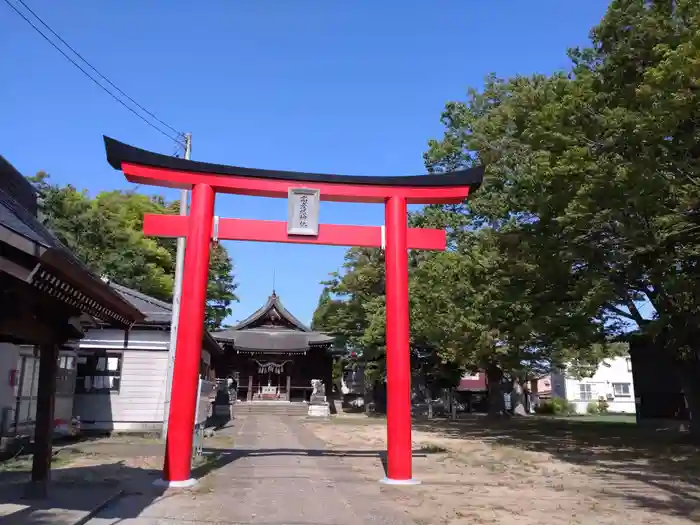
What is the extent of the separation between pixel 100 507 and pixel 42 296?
2.95m

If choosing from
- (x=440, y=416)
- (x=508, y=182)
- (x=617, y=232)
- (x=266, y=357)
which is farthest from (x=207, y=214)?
(x=266, y=357)

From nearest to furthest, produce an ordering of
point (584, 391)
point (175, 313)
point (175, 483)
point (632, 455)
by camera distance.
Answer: point (175, 483), point (632, 455), point (175, 313), point (584, 391)

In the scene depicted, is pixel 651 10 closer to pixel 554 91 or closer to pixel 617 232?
pixel 554 91

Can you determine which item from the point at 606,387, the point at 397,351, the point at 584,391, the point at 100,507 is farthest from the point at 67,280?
the point at 606,387

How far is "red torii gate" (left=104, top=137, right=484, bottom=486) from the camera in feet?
32.2

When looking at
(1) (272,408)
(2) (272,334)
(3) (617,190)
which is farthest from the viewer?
(2) (272,334)

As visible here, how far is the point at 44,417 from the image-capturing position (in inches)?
311

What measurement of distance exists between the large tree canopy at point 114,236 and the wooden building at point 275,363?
521 cm

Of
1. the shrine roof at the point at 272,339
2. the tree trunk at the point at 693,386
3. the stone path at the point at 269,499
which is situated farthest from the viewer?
the shrine roof at the point at 272,339

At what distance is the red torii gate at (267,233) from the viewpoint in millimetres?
9828

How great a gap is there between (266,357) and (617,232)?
96.4ft

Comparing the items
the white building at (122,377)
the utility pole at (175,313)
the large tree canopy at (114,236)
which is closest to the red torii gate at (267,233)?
the utility pole at (175,313)

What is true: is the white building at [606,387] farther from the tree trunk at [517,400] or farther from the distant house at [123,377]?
the distant house at [123,377]

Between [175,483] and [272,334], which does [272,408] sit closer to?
[272,334]
